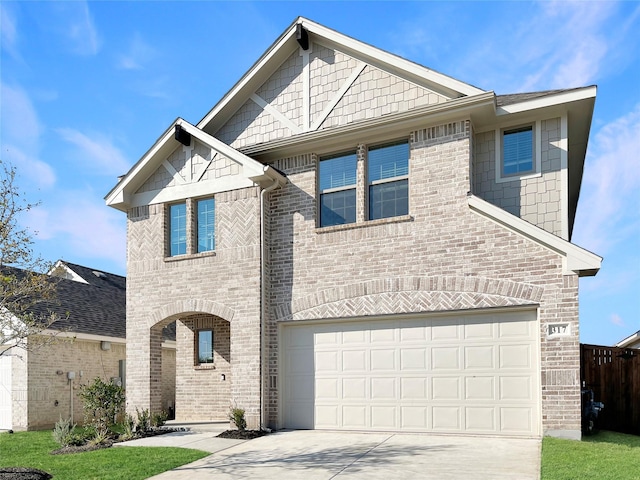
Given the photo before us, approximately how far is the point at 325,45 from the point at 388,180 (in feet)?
13.4

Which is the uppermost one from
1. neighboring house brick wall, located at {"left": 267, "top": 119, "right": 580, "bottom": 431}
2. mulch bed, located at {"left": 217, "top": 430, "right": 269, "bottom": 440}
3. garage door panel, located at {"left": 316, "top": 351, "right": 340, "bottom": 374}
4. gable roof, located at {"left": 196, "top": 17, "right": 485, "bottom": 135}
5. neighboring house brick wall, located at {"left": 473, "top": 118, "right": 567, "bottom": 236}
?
gable roof, located at {"left": 196, "top": 17, "right": 485, "bottom": 135}

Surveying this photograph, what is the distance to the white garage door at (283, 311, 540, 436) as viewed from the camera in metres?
10.6

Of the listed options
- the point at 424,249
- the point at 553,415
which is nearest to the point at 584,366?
the point at 553,415

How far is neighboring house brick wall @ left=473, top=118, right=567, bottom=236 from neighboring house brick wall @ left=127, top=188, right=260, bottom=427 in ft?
17.4

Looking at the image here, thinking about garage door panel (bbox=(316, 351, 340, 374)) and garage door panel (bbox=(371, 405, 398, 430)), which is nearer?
garage door panel (bbox=(371, 405, 398, 430))

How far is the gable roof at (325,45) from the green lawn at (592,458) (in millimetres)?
6984

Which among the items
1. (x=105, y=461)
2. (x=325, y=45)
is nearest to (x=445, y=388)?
(x=105, y=461)

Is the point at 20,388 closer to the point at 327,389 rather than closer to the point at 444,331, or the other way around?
the point at 327,389

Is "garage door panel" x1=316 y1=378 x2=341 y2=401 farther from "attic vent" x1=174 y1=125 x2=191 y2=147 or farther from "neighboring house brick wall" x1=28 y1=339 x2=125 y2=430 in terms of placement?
"neighboring house brick wall" x1=28 y1=339 x2=125 y2=430

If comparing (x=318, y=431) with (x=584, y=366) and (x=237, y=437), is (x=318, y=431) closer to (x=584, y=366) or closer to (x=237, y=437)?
(x=237, y=437)

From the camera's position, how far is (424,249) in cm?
1156

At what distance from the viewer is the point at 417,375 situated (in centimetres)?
1138

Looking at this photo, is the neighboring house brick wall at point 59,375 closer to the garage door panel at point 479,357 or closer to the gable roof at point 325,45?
the gable roof at point 325,45

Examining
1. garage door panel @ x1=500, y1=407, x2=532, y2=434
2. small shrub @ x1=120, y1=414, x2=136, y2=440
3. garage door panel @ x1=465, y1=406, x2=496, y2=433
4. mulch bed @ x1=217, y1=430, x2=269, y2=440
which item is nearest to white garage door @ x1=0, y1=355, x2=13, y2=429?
small shrub @ x1=120, y1=414, x2=136, y2=440
